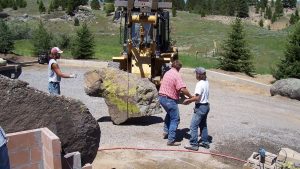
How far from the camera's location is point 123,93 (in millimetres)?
10000

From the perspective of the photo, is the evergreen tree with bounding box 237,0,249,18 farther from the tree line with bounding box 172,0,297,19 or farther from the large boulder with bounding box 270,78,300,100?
the large boulder with bounding box 270,78,300,100

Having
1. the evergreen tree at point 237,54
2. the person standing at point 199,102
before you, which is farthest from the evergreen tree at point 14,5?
the person standing at point 199,102

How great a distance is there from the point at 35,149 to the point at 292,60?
17337 millimetres

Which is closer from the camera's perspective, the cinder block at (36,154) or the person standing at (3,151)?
the person standing at (3,151)

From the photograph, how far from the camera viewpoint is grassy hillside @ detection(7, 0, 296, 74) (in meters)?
38.0

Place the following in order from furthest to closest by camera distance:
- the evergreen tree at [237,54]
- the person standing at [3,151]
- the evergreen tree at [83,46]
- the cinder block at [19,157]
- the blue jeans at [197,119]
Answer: the evergreen tree at [83,46], the evergreen tree at [237,54], the blue jeans at [197,119], the cinder block at [19,157], the person standing at [3,151]

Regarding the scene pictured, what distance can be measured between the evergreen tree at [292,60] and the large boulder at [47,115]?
628 inches

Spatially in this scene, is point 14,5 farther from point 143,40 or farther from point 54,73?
point 54,73

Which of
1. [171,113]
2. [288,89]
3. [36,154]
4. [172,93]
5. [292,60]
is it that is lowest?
[288,89]

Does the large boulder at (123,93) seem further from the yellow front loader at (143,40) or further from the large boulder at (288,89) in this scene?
the large boulder at (288,89)

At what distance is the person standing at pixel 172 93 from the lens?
874 cm

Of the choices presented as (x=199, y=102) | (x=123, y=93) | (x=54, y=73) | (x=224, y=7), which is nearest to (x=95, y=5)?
(x=224, y=7)

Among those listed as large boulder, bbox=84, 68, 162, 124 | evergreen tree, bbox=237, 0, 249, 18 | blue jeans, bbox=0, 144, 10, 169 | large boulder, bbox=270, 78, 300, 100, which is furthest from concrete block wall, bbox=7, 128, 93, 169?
evergreen tree, bbox=237, 0, 249, 18

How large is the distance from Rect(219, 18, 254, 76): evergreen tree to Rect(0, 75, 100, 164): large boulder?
17445 millimetres
